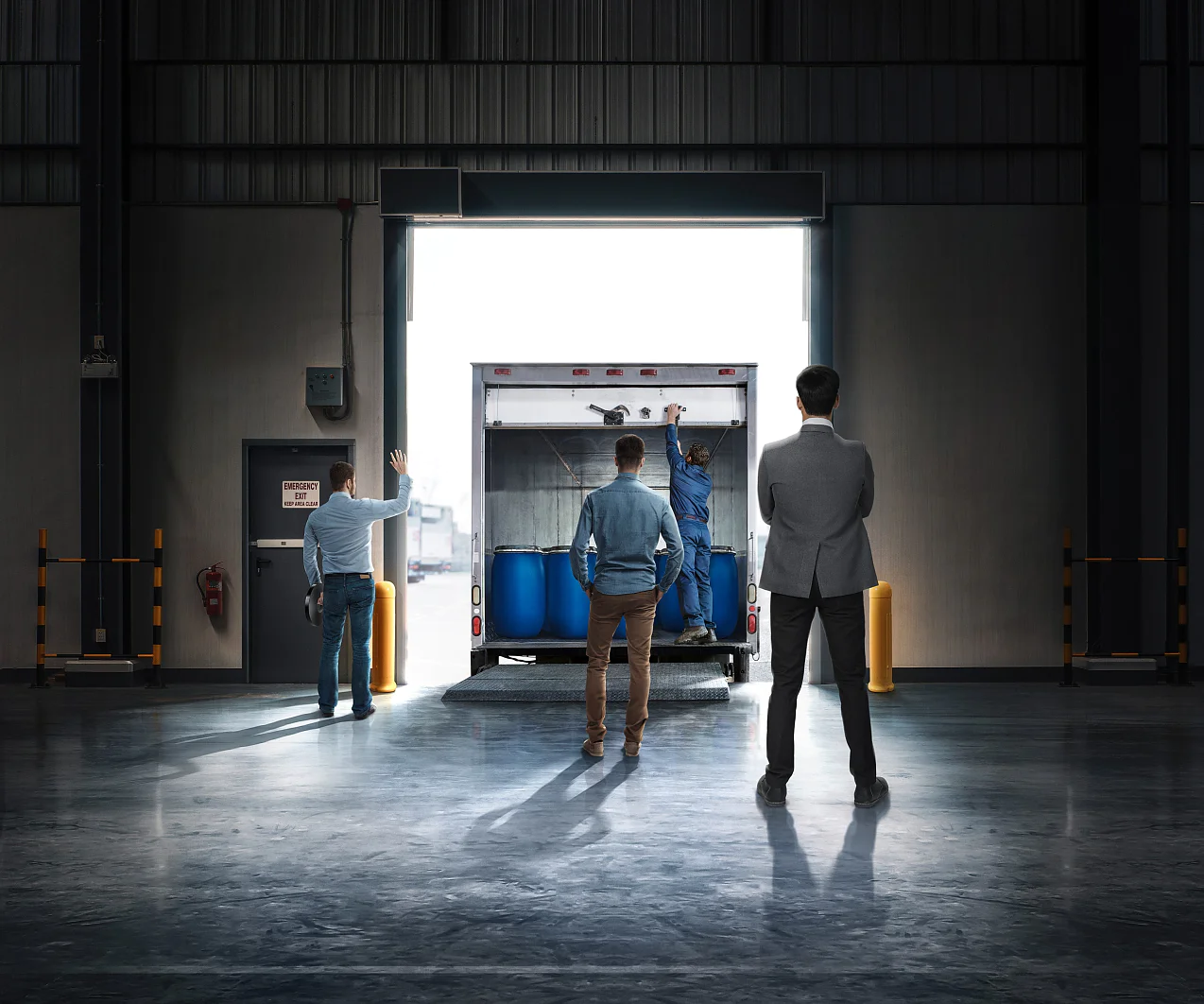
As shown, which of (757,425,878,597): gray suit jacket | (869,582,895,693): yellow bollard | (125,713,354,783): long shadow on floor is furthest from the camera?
(869,582,895,693): yellow bollard

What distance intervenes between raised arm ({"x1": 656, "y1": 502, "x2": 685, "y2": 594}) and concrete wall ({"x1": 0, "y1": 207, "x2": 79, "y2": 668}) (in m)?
6.58

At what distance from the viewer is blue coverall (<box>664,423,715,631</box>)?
30.1 ft

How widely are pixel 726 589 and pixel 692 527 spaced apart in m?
0.81

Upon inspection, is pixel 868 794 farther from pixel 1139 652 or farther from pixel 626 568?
pixel 1139 652

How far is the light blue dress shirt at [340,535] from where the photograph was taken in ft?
25.1

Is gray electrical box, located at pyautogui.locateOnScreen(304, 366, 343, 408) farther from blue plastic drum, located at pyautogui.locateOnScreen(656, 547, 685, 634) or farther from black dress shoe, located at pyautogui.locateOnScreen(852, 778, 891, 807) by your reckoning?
black dress shoe, located at pyautogui.locateOnScreen(852, 778, 891, 807)

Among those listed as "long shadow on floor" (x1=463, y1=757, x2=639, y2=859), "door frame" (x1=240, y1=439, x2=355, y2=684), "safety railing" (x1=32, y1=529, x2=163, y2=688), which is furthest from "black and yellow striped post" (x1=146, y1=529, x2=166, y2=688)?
"long shadow on floor" (x1=463, y1=757, x2=639, y2=859)

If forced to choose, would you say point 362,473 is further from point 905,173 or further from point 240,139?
point 905,173

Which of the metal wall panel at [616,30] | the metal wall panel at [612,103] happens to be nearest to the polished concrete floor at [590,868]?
the metal wall panel at [612,103]

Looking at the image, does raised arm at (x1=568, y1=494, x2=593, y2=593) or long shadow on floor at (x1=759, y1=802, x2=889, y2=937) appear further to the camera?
raised arm at (x1=568, y1=494, x2=593, y2=593)

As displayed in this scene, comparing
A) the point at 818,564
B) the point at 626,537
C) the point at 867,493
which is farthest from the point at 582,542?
the point at 867,493

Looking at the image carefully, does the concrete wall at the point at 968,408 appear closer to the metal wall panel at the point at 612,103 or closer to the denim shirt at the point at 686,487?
the metal wall panel at the point at 612,103

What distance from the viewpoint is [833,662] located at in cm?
489

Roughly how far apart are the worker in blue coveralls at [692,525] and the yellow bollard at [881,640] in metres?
1.48
